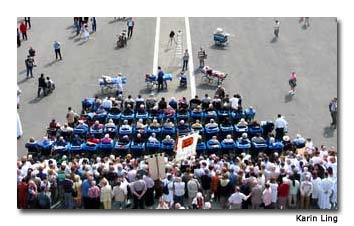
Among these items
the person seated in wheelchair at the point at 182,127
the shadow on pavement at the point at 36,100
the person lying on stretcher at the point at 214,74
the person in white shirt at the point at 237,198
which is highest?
the person lying on stretcher at the point at 214,74

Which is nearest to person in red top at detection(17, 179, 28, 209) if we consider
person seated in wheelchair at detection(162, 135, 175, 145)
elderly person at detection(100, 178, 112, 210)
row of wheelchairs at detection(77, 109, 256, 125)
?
elderly person at detection(100, 178, 112, 210)

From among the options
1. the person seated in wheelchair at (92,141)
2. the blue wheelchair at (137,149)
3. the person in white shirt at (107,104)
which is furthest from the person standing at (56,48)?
the blue wheelchair at (137,149)

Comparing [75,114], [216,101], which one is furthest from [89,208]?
[216,101]

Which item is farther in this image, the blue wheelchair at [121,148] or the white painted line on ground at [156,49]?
the white painted line on ground at [156,49]

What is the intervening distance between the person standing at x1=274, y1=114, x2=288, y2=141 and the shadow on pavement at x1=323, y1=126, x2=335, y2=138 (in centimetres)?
232

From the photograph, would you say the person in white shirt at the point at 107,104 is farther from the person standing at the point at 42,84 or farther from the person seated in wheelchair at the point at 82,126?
the person standing at the point at 42,84

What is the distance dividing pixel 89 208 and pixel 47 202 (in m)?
1.59

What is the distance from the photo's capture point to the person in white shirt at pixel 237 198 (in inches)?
1060

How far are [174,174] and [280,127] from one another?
740cm

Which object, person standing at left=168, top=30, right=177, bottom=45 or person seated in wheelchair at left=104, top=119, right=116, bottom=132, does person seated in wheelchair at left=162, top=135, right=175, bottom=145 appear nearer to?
person seated in wheelchair at left=104, top=119, right=116, bottom=132

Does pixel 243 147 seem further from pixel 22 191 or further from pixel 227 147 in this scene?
pixel 22 191

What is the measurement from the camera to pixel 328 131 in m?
34.4

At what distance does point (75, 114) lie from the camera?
33719 millimetres

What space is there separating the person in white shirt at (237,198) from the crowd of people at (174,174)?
37mm
